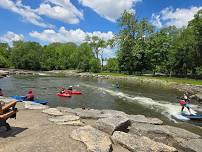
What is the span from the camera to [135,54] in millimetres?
86688

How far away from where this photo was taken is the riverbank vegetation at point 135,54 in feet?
251

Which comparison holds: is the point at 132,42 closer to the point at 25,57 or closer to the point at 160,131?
the point at 25,57

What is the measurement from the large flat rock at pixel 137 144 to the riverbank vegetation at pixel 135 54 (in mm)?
63254

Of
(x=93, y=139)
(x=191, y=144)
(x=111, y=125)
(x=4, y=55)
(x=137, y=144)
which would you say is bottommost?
(x=191, y=144)

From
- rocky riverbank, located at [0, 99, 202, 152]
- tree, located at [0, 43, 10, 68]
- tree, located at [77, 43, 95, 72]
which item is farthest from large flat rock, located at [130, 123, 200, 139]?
tree, located at [0, 43, 10, 68]

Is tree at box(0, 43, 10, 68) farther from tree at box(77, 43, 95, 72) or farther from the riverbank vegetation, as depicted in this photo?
tree at box(77, 43, 95, 72)

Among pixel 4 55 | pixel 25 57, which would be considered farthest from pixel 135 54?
pixel 4 55

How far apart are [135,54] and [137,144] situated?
3021 inches

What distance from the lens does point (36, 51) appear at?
413 ft

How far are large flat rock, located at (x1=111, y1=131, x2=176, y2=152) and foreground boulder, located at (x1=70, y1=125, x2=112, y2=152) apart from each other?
2.14 feet

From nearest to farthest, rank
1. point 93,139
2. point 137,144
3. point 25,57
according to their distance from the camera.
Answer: point 93,139, point 137,144, point 25,57

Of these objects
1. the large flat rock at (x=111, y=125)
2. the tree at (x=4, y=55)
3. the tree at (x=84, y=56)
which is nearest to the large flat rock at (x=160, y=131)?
the large flat rock at (x=111, y=125)

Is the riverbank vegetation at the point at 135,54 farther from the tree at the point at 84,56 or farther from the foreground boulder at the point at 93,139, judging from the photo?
the foreground boulder at the point at 93,139

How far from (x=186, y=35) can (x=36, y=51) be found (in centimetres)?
7353
